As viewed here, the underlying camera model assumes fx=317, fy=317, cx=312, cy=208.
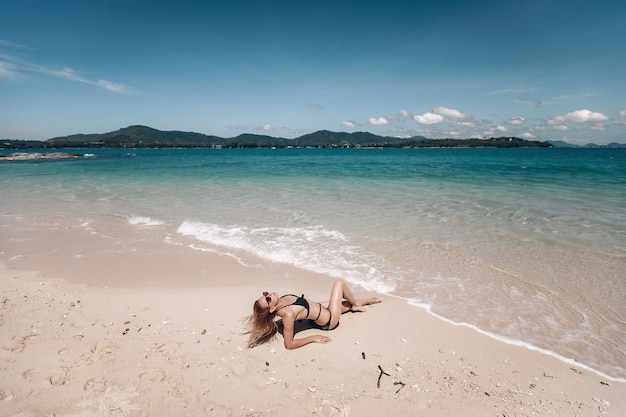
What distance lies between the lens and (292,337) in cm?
473

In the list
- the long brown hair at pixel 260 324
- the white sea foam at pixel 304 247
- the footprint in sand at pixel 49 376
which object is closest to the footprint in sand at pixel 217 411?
the long brown hair at pixel 260 324

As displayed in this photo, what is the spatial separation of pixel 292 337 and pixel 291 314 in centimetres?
33

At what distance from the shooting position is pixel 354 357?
4.49 meters

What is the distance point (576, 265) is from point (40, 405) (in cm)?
1030

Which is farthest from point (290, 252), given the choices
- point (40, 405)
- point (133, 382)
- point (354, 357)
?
point (40, 405)

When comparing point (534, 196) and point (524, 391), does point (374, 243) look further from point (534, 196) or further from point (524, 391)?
point (534, 196)

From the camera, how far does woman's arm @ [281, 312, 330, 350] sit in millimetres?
4680

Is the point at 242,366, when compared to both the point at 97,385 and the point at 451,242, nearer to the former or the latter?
the point at 97,385

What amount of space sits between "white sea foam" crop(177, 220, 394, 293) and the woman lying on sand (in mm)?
1521

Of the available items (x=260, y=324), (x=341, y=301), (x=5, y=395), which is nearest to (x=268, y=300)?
(x=260, y=324)

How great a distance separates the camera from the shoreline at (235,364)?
3623mm

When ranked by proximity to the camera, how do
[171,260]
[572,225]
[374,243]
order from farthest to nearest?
[572,225] < [374,243] < [171,260]

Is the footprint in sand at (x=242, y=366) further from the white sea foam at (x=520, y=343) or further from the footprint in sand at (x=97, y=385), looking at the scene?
the white sea foam at (x=520, y=343)

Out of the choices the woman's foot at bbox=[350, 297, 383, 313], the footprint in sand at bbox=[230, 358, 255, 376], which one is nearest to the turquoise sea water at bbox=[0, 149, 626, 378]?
the woman's foot at bbox=[350, 297, 383, 313]
